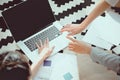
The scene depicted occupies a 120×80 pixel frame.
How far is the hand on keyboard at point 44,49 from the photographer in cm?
128

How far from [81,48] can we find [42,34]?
0.76 feet

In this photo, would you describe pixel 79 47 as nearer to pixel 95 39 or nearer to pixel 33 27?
pixel 95 39

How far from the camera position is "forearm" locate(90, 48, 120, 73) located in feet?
3.87

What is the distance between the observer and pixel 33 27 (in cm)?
136

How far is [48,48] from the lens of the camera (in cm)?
132

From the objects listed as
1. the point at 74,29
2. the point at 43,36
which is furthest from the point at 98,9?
the point at 43,36

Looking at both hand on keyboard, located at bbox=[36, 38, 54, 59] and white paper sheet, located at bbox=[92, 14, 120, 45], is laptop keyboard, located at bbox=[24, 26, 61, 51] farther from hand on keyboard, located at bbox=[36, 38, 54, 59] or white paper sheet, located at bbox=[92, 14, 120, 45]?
white paper sheet, located at bbox=[92, 14, 120, 45]

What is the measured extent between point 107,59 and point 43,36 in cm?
36

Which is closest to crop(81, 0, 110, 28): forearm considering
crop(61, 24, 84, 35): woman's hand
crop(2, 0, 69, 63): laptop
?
crop(61, 24, 84, 35): woman's hand

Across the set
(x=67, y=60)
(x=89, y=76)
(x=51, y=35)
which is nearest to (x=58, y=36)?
(x=51, y=35)

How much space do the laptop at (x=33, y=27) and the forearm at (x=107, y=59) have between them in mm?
191

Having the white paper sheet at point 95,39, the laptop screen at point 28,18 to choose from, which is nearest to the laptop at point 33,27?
the laptop screen at point 28,18

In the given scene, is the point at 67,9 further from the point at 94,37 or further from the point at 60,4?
the point at 94,37

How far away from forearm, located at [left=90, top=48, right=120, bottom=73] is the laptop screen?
0.32 metres
